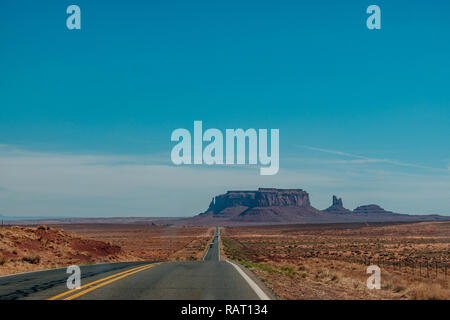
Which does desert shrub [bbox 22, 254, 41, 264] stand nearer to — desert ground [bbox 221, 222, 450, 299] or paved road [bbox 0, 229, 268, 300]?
desert ground [bbox 221, 222, 450, 299]

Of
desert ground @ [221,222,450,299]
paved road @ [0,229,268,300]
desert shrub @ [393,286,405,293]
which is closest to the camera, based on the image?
paved road @ [0,229,268,300]

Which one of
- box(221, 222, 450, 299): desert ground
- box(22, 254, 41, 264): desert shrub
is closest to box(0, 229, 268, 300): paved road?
box(221, 222, 450, 299): desert ground

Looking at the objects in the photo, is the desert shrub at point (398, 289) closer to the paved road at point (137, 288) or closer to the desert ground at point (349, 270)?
the desert ground at point (349, 270)

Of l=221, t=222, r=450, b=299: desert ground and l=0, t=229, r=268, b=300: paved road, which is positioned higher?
l=0, t=229, r=268, b=300: paved road

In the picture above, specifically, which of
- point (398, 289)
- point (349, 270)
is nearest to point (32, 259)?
point (398, 289)

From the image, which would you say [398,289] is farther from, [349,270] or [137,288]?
[349,270]

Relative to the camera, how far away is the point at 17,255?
2708cm

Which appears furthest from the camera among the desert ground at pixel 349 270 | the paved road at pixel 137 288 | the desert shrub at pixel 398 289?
the desert shrub at pixel 398 289

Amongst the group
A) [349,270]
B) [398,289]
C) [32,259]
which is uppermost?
[398,289]

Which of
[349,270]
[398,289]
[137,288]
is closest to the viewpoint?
[137,288]

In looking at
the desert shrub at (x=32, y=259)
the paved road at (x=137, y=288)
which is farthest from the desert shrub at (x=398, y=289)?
the desert shrub at (x=32, y=259)

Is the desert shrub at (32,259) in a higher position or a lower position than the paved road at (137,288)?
lower

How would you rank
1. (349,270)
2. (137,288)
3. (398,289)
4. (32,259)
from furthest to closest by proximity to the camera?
(349,270)
(32,259)
(398,289)
(137,288)
